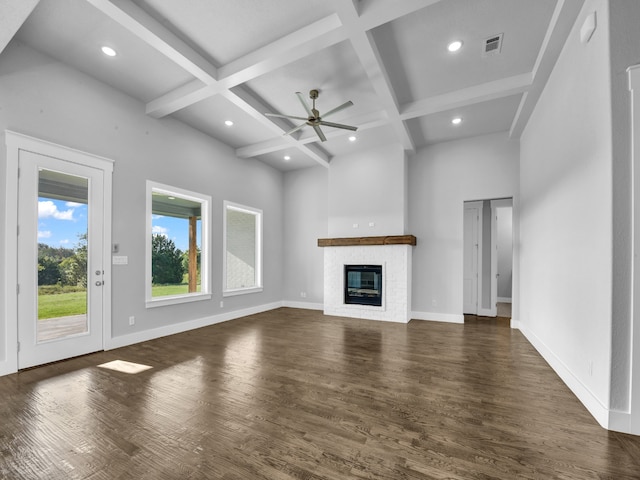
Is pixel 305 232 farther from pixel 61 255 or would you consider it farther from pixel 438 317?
pixel 61 255

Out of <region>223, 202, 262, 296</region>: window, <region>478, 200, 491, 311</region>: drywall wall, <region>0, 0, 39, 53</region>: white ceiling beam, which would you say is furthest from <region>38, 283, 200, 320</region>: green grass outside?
<region>478, 200, 491, 311</region>: drywall wall

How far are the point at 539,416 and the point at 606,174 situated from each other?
190 centimetres

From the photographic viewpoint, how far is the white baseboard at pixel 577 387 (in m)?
2.06

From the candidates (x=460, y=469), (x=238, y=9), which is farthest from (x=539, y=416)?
(x=238, y=9)

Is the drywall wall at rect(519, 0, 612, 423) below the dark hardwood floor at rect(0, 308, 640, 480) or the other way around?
the other way around

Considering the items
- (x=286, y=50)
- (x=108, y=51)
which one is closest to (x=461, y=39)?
(x=286, y=50)

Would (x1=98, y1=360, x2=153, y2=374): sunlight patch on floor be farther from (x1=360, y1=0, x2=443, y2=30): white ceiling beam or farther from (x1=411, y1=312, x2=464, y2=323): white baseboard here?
(x1=411, y1=312, x2=464, y2=323): white baseboard

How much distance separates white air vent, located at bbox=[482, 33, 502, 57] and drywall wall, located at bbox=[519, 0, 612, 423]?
2.04 ft

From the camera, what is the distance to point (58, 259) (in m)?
3.40

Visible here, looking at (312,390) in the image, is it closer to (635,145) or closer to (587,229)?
(587,229)

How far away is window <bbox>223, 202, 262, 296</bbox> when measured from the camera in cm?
636

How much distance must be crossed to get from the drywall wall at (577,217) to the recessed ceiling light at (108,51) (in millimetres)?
4657

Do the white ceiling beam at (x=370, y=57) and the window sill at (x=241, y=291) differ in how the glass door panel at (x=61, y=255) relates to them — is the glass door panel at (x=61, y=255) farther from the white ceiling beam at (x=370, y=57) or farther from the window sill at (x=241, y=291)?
the white ceiling beam at (x=370, y=57)

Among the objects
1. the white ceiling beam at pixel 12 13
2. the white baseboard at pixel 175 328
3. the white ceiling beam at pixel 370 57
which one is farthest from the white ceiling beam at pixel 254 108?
the white baseboard at pixel 175 328
